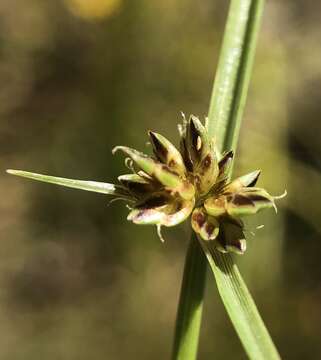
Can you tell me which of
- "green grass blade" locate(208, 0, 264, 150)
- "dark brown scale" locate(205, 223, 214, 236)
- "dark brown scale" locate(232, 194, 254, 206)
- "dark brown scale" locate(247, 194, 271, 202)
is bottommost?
"dark brown scale" locate(205, 223, 214, 236)

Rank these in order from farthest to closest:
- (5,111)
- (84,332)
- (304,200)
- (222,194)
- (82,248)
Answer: (5,111)
(82,248)
(84,332)
(304,200)
(222,194)

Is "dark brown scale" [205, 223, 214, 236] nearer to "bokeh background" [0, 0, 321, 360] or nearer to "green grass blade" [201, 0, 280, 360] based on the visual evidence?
"green grass blade" [201, 0, 280, 360]

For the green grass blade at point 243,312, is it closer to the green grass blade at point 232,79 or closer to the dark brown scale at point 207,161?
the green grass blade at point 232,79

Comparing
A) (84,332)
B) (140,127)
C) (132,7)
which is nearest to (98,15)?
(132,7)

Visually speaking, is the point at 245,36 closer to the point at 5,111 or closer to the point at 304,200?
the point at 304,200

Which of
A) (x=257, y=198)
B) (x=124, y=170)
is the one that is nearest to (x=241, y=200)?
(x=257, y=198)

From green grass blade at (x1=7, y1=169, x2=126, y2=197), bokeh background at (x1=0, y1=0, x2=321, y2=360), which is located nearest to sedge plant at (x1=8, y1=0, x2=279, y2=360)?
green grass blade at (x1=7, y1=169, x2=126, y2=197)

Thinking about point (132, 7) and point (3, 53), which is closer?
point (132, 7)
